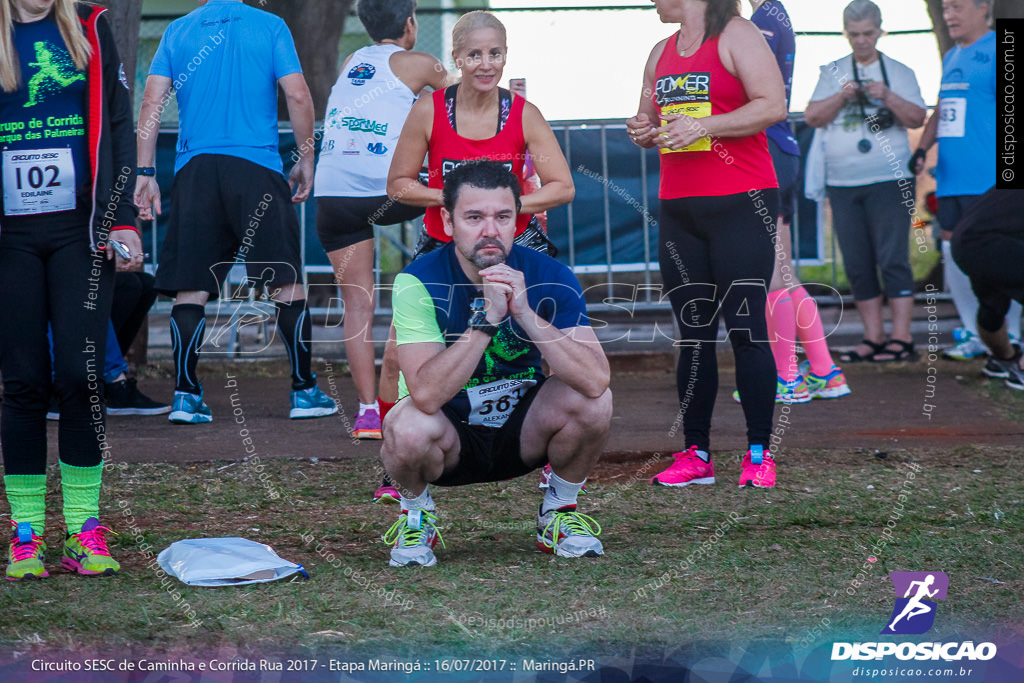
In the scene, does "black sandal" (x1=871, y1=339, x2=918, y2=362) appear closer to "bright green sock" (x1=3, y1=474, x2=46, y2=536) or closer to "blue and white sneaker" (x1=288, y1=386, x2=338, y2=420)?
"blue and white sneaker" (x1=288, y1=386, x2=338, y2=420)

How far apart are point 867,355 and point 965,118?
174 cm

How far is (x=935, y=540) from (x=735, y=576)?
80 centimetres

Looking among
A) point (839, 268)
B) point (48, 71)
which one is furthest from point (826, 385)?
point (48, 71)

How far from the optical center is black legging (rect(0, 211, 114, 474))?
11.4 feet

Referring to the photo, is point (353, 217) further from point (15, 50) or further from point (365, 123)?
Result: point (15, 50)

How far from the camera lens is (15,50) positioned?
3475 mm

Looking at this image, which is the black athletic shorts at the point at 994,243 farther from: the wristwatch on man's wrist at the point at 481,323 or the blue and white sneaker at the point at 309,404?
the wristwatch on man's wrist at the point at 481,323

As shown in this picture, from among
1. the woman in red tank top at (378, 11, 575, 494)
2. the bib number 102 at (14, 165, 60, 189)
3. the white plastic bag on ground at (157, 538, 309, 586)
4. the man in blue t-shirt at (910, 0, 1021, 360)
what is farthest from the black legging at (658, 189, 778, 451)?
the man in blue t-shirt at (910, 0, 1021, 360)

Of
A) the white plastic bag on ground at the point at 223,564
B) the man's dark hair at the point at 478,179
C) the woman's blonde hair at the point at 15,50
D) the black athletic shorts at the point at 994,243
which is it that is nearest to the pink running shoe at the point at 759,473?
the man's dark hair at the point at 478,179

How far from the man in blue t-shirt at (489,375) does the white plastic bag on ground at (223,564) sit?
0.37m

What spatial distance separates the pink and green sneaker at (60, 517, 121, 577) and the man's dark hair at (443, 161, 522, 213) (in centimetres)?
148

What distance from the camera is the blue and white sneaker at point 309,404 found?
609 cm

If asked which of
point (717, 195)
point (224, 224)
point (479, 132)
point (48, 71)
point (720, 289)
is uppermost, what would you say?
point (48, 71)

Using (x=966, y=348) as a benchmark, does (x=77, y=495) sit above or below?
above
